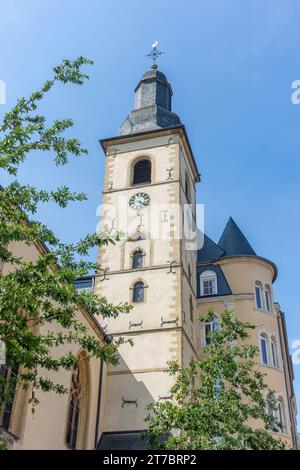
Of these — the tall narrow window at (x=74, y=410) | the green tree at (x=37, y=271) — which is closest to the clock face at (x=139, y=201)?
the tall narrow window at (x=74, y=410)

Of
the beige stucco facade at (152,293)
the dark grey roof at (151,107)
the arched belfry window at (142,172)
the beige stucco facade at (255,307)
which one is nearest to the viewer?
the beige stucco facade at (152,293)

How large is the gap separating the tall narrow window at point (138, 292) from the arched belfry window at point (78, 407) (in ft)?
18.3

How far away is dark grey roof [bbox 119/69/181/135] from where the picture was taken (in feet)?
109

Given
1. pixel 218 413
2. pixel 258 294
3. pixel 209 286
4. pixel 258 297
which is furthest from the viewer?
pixel 209 286

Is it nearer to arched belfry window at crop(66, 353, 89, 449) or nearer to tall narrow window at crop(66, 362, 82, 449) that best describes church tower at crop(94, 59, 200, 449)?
arched belfry window at crop(66, 353, 89, 449)

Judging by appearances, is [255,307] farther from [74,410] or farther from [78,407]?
[74,410]

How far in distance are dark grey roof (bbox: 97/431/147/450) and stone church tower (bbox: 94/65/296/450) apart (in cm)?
4

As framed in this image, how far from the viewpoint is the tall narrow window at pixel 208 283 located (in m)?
29.6

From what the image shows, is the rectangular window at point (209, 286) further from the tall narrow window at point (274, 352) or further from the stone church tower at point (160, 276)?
the tall narrow window at point (274, 352)

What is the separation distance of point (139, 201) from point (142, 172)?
2.44 meters

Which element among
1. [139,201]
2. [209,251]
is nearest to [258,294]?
[209,251]

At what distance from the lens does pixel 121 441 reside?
21531mm

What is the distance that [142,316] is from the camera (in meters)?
25.4

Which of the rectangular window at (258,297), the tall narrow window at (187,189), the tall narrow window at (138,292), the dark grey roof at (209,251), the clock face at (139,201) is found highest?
the tall narrow window at (187,189)
